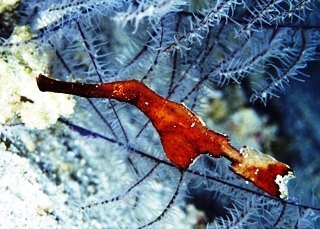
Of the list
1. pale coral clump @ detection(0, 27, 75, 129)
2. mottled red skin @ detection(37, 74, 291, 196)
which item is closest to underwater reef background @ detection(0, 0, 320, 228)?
pale coral clump @ detection(0, 27, 75, 129)

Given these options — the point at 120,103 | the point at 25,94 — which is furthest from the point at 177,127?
the point at 25,94

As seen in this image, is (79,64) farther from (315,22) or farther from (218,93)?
(315,22)

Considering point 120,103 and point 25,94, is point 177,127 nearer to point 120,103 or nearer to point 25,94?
point 120,103

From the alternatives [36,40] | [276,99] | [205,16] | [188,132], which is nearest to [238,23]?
[205,16]

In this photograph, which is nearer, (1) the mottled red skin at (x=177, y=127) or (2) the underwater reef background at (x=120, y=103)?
(1) the mottled red skin at (x=177, y=127)

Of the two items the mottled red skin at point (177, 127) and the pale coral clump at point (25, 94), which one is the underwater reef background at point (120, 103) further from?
the mottled red skin at point (177, 127)

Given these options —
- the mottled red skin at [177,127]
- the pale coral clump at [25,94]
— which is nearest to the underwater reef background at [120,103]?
the pale coral clump at [25,94]
